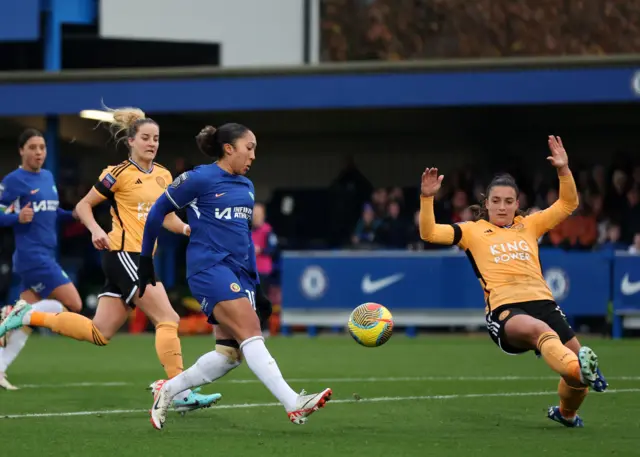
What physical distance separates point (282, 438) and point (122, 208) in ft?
9.41

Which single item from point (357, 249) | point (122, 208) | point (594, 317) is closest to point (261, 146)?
point (357, 249)

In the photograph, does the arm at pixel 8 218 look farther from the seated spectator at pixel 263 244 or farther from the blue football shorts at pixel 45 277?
the seated spectator at pixel 263 244

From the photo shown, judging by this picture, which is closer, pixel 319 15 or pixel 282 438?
pixel 282 438

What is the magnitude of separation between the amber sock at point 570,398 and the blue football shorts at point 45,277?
5413mm

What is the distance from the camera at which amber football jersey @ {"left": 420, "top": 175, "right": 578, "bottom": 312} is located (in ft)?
27.9

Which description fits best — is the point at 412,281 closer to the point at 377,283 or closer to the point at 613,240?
the point at 377,283

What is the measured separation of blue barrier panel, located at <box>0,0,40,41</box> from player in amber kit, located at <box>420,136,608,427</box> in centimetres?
1391

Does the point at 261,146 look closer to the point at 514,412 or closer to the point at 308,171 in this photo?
the point at 308,171

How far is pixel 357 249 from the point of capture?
19469 mm

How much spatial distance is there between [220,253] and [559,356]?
2307mm

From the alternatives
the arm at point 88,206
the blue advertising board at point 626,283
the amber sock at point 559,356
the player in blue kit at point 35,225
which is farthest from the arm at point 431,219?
the blue advertising board at point 626,283

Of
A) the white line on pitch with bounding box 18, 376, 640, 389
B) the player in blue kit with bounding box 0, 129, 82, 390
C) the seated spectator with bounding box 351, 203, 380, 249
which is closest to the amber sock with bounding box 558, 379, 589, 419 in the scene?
the white line on pitch with bounding box 18, 376, 640, 389

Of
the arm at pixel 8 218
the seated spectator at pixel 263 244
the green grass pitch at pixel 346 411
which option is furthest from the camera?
the seated spectator at pixel 263 244

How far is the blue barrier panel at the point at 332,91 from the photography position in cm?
1972
